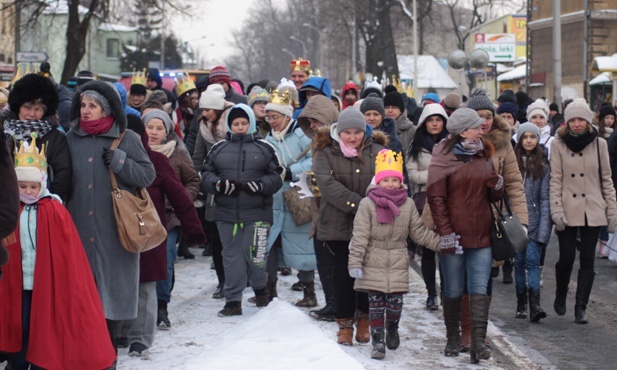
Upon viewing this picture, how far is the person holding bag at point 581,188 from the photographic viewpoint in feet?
32.7

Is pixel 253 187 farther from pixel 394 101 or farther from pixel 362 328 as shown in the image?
pixel 394 101

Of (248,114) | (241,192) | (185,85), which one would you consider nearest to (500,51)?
(185,85)

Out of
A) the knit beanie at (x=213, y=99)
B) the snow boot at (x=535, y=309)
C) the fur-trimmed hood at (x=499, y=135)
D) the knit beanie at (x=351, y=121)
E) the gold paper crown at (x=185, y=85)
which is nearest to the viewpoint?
the knit beanie at (x=351, y=121)

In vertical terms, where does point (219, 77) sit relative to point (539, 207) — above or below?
above

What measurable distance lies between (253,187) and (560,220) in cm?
263


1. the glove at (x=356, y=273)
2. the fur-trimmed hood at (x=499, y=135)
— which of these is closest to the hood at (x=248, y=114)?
the fur-trimmed hood at (x=499, y=135)

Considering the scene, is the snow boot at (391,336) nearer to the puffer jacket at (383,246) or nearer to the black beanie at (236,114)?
the puffer jacket at (383,246)

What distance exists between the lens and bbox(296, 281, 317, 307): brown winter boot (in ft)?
34.1

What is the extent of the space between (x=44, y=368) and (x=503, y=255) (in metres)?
3.23

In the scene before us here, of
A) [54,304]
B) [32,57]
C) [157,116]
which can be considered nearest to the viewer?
[54,304]

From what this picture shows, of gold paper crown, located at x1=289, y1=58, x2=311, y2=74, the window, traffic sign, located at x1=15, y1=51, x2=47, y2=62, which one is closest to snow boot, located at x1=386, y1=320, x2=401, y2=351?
gold paper crown, located at x1=289, y1=58, x2=311, y2=74

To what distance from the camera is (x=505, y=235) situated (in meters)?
8.07

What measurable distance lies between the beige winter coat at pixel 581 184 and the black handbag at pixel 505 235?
191cm

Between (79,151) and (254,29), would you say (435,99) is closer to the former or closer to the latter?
(79,151)
